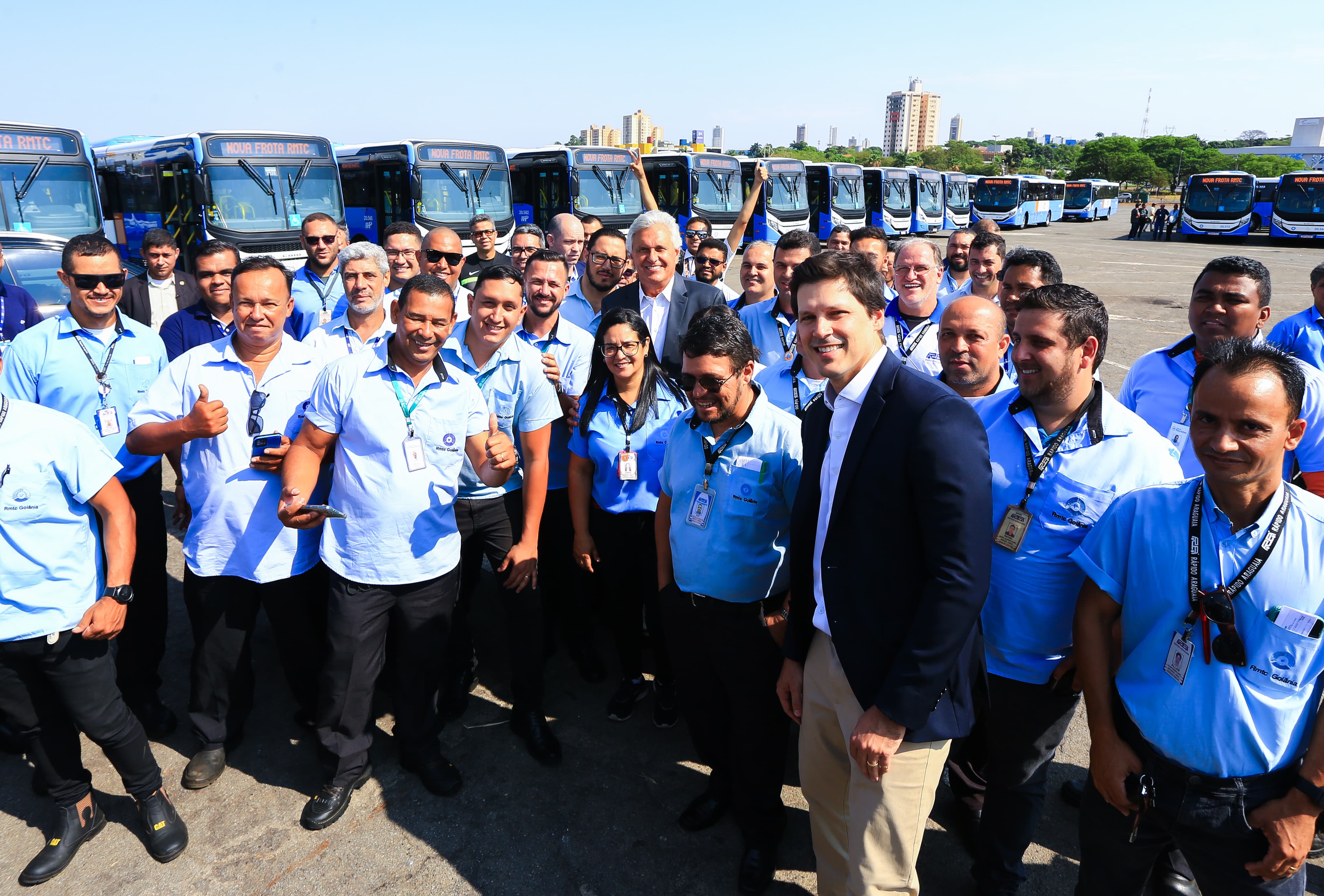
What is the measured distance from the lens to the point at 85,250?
396cm

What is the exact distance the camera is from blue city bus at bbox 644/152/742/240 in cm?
1912

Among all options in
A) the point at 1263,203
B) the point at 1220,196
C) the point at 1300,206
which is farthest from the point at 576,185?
the point at 1263,203

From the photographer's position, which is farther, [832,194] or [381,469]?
[832,194]

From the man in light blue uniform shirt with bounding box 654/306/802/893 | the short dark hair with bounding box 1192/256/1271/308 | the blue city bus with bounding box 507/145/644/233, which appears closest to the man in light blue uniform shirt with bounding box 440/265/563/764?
the man in light blue uniform shirt with bounding box 654/306/802/893

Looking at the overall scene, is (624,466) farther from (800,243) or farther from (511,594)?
Answer: (800,243)

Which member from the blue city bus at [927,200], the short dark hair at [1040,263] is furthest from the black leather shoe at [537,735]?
the blue city bus at [927,200]

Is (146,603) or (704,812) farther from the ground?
(146,603)

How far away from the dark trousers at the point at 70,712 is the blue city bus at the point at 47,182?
1082cm

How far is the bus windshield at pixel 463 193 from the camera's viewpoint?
14.6m

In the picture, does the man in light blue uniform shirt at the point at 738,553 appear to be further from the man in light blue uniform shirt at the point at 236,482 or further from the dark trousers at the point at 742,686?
the man in light blue uniform shirt at the point at 236,482

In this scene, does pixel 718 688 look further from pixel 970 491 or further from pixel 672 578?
pixel 970 491

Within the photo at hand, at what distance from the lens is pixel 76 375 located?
3766 mm

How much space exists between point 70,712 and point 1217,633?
385cm

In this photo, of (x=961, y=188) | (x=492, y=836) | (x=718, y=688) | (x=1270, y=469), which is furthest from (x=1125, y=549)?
(x=961, y=188)
